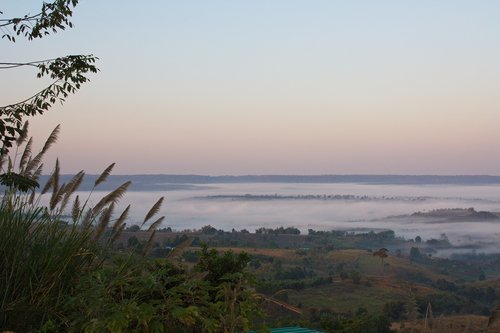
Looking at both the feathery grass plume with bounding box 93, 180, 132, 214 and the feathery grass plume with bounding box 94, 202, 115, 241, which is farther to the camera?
the feathery grass plume with bounding box 93, 180, 132, 214

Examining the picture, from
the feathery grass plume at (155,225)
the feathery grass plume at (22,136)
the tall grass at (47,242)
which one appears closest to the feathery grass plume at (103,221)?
the tall grass at (47,242)

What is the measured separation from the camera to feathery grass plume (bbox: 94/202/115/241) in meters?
4.38

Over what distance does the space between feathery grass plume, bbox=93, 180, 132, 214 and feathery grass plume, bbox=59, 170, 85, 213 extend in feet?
0.77

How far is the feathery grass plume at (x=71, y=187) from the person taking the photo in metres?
4.66

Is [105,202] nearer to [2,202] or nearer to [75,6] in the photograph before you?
[2,202]

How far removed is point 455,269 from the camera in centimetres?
4847

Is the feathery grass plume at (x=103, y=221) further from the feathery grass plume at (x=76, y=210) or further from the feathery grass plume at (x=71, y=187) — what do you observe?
the feathery grass plume at (x=71, y=187)

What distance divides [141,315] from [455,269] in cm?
4804

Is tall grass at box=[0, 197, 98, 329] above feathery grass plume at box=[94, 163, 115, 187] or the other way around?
the other way around

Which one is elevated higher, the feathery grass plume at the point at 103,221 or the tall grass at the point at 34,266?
the feathery grass plume at the point at 103,221

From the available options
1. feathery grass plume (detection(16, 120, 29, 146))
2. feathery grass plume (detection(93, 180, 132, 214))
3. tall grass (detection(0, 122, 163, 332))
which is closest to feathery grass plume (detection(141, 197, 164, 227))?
tall grass (detection(0, 122, 163, 332))

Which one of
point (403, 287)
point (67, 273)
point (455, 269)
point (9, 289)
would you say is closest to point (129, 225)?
point (67, 273)

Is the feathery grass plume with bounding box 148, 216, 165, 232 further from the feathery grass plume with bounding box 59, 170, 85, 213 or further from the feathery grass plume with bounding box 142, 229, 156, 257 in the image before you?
the feathery grass plume with bounding box 59, 170, 85, 213

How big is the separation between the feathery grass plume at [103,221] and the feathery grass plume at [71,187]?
324 millimetres
